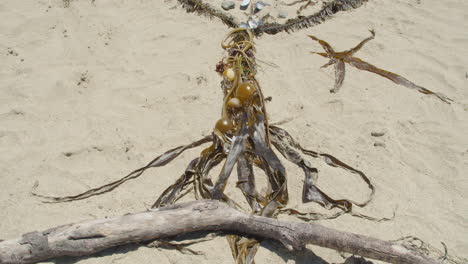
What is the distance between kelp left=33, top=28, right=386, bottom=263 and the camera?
92.5 inches

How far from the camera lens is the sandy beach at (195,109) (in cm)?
234

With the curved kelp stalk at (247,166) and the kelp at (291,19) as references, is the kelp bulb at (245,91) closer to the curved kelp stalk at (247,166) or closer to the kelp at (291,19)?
the curved kelp stalk at (247,166)

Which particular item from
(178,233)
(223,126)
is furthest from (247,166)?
(178,233)

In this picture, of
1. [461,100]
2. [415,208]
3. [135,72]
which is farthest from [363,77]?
[135,72]

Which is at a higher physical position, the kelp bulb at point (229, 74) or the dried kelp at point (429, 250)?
the kelp bulb at point (229, 74)

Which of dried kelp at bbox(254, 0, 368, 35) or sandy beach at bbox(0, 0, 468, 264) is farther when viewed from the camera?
dried kelp at bbox(254, 0, 368, 35)

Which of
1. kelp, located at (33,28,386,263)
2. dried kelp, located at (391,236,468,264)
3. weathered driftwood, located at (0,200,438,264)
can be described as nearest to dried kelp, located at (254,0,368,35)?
kelp, located at (33,28,386,263)

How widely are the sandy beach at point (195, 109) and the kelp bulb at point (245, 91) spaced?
0.26 m

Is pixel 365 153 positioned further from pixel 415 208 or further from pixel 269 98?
pixel 269 98

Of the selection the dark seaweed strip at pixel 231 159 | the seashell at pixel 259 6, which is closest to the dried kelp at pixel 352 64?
the seashell at pixel 259 6

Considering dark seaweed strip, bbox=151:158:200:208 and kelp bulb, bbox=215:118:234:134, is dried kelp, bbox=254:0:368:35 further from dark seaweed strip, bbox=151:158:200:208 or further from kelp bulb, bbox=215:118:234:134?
dark seaweed strip, bbox=151:158:200:208

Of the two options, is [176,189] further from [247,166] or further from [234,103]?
[234,103]

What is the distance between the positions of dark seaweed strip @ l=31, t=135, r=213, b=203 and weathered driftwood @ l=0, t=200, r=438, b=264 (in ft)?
1.22

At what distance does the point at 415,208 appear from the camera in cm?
239
